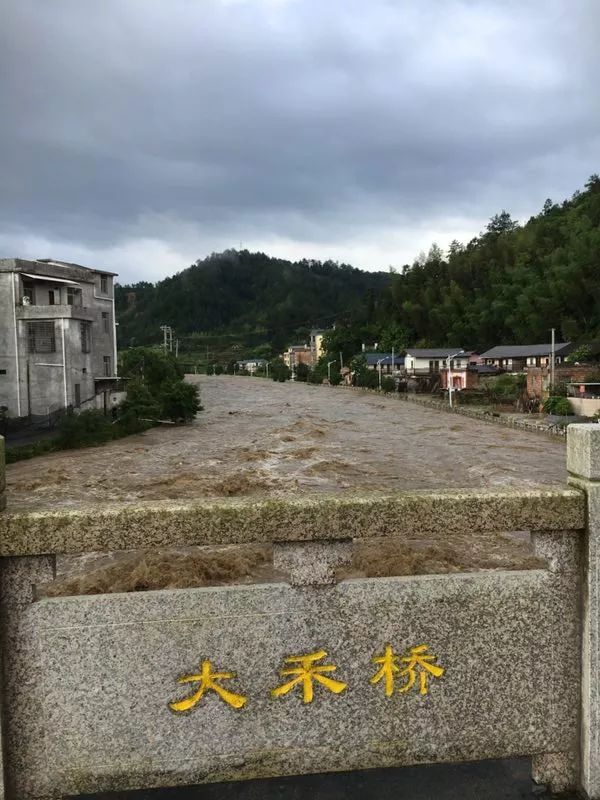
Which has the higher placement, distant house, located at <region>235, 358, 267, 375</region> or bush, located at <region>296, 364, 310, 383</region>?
distant house, located at <region>235, 358, 267, 375</region>

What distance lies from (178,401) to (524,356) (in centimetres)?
3662

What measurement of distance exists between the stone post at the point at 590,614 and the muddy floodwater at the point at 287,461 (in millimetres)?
9423

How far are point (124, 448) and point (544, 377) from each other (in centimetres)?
3177

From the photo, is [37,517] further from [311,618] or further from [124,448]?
[124,448]

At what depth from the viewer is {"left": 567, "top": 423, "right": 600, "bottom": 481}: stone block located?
2846 millimetres

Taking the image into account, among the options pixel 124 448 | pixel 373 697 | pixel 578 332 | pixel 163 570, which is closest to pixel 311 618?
pixel 373 697

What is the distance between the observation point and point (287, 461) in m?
25.1

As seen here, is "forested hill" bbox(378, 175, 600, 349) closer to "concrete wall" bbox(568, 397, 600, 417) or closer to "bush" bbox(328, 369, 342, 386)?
"bush" bbox(328, 369, 342, 386)

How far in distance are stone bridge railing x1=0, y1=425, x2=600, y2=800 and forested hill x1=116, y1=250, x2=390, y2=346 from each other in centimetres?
13465

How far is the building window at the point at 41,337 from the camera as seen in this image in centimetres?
2919

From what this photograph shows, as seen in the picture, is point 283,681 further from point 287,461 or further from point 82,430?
point 82,430

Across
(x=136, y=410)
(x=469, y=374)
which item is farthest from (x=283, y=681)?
(x=469, y=374)

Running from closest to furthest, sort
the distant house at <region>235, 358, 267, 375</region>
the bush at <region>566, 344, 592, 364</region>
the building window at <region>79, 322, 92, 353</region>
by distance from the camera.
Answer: the building window at <region>79, 322, 92, 353</region>
the bush at <region>566, 344, 592, 364</region>
the distant house at <region>235, 358, 267, 375</region>

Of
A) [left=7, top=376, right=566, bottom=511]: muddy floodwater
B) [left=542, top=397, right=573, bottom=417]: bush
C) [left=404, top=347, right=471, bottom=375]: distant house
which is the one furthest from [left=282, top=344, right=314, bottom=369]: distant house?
[left=542, top=397, right=573, bottom=417]: bush
